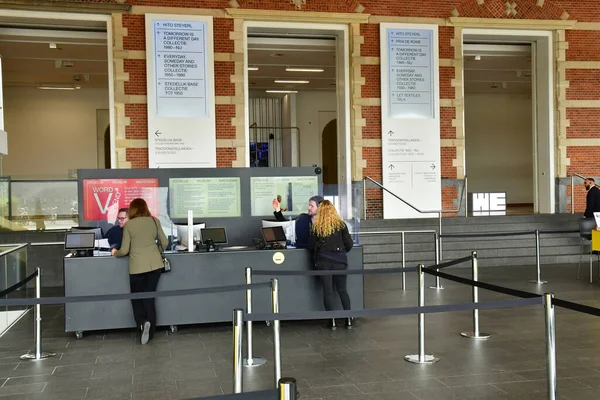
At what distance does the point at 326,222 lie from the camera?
300 inches

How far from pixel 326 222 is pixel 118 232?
248 cm

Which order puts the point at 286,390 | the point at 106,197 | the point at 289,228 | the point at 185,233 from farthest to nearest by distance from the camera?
the point at 106,197 < the point at 289,228 < the point at 185,233 < the point at 286,390

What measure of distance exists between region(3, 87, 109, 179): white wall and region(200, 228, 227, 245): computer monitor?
16627mm

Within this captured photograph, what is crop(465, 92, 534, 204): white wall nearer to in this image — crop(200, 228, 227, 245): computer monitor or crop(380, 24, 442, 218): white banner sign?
crop(380, 24, 442, 218): white banner sign

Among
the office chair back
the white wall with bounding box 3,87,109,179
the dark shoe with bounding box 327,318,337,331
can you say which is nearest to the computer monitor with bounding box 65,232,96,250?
the dark shoe with bounding box 327,318,337,331

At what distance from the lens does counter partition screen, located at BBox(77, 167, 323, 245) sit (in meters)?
8.67

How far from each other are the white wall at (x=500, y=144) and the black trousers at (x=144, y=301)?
21.2 meters

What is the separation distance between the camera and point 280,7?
15.3 m

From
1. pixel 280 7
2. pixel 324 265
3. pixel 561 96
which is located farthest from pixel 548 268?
pixel 280 7

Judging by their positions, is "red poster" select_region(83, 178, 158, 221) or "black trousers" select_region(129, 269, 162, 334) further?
"red poster" select_region(83, 178, 158, 221)

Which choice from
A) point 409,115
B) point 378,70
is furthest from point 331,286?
point 378,70

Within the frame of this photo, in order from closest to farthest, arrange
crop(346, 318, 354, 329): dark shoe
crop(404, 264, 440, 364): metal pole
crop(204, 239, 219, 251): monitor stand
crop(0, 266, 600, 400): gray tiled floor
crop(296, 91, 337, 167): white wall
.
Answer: crop(0, 266, 600, 400): gray tiled floor, crop(404, 264, 440, 364): metal pole, crop(346, 318, 354, 329): dark shoe, crop(204, 239, 219, 251): monitor stand, crop(296, 91, 337, 167): white wall

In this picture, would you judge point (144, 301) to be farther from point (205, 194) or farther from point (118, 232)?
point (205, 194)

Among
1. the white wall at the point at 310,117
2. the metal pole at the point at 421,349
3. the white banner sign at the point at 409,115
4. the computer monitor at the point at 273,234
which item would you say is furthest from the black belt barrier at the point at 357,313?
the white wall at the point at 310,117
